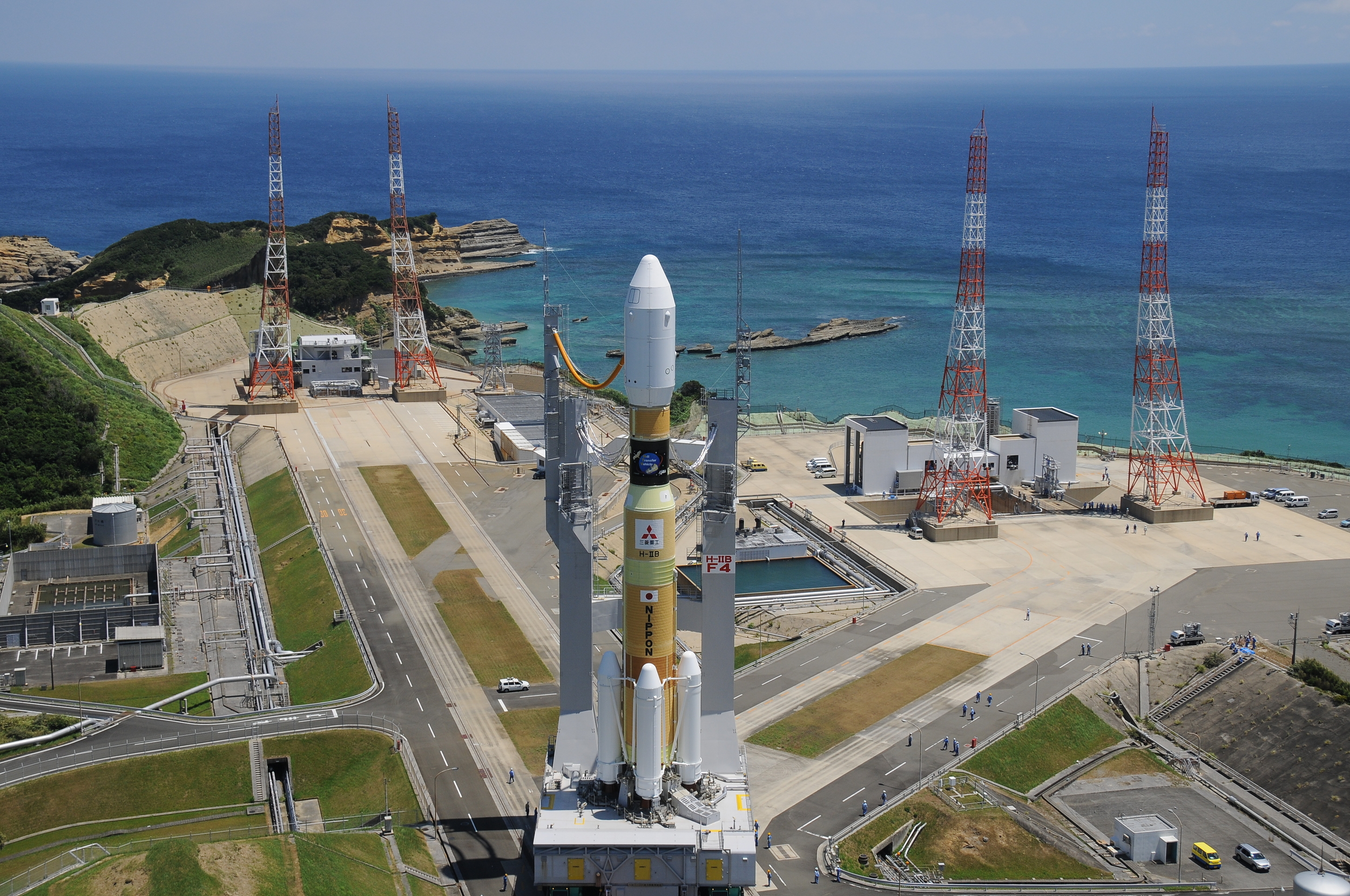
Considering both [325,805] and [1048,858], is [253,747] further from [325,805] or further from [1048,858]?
[1048,858]

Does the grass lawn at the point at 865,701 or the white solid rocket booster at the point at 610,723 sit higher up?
the white solid rocket booster at the point at 610,723

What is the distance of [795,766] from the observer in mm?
54250

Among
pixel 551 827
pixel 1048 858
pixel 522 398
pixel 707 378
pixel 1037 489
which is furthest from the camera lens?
pixel 707 378

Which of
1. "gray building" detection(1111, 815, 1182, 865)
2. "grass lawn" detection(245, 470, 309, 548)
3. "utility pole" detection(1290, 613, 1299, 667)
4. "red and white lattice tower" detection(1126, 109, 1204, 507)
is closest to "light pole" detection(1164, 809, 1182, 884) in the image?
"gray building" detection(1111, 815, 1182, 865)

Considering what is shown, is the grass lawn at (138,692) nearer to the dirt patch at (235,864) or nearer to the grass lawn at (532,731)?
the grass lawn at (532,731)

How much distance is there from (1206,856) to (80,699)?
48.8 meters

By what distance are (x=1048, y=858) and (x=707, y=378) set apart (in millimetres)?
100294

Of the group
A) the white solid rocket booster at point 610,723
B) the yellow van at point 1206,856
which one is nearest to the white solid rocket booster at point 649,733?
the white solid rocket booster at point 610,723

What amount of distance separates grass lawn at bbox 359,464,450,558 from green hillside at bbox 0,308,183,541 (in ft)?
57.8

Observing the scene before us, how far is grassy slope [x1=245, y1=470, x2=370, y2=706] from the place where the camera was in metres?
63.7

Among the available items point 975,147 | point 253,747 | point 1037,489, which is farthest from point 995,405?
point 253,747

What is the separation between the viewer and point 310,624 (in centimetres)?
7150

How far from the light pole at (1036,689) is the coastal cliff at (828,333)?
90.8 m

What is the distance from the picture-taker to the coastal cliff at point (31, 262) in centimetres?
18775
